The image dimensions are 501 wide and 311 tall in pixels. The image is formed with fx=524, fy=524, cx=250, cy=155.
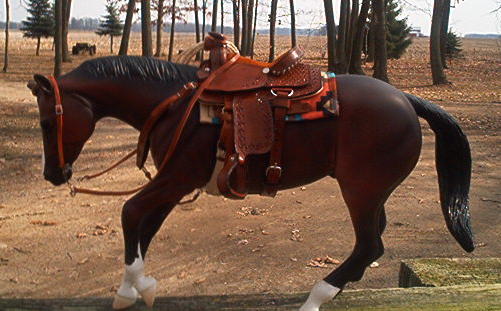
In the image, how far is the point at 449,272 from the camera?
11.9 ft

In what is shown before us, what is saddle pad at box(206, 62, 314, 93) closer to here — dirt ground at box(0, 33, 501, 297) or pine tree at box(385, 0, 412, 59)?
dirt ground at box(0, 33, 501, 297)

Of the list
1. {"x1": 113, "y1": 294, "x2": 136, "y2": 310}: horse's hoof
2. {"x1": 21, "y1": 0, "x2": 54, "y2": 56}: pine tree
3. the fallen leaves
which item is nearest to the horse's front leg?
{"x1": 113, "y1": 294, "x2": 136, "y2": 310}: horse's hoof

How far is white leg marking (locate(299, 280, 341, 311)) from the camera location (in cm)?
265

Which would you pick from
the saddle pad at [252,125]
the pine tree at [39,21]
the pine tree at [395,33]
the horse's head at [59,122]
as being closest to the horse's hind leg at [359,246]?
the saddle pad at [252,125]

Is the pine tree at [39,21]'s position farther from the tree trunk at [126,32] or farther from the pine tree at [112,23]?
the tree trunk at [126,32]

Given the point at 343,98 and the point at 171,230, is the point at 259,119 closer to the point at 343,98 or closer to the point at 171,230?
the point at 343,98

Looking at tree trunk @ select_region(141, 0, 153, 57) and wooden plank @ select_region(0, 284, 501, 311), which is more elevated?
tree trunk @ select_region(141, 0, 153, 57)

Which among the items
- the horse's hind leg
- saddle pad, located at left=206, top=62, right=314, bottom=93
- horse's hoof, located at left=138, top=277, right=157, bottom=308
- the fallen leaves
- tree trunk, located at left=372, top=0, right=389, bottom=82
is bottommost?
the fallen leaves

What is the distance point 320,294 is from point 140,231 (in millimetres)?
974

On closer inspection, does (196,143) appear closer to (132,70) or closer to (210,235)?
(132,70)

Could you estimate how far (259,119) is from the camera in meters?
2.54

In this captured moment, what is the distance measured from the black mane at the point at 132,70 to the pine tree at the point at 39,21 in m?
34.3

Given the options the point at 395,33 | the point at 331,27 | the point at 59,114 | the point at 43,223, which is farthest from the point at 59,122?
the point at 395,33

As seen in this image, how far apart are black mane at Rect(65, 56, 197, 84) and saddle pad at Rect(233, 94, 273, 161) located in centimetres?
32
